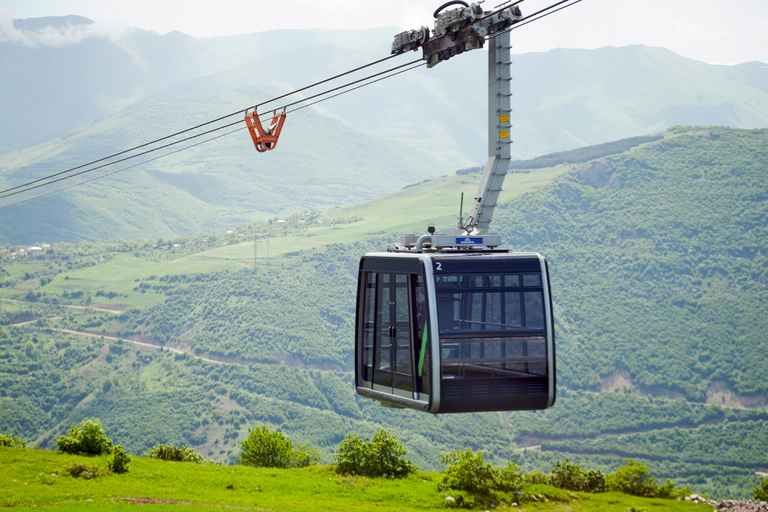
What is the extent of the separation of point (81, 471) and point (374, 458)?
13349 mm

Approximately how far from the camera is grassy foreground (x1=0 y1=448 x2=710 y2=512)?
72.3 ft

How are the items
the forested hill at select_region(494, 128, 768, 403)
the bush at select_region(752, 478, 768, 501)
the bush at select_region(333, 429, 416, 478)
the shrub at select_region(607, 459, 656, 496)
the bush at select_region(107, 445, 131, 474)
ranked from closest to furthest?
the bush at select_region(107, 445, 131, 474) → the bush at select_region(333, 429, 416, 478) → the bush at select_region(752, 478, 768, 501) → the shrub at select_region(607, 459, 656, 496) → the forested hill at select_region(494, 128, 768, 403)

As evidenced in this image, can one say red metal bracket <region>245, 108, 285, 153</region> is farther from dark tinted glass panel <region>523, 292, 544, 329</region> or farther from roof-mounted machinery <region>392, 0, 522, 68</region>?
dark tinted glass panel <region>523, 292, 544, 329</region>

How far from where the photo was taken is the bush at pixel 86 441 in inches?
1100

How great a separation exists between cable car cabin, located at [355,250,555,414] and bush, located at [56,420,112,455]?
2259cm

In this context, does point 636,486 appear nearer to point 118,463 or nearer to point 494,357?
point 118,463

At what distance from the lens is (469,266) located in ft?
31.4

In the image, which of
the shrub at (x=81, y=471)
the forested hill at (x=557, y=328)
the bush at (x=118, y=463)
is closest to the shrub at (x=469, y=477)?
the bush at (x=118, y=463)

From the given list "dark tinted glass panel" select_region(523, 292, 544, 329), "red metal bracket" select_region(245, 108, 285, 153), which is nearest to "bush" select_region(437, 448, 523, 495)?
"red metal bracket" select_region(245, 108, 285, 153)

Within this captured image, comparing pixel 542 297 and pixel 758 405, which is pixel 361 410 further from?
pixel 542 297

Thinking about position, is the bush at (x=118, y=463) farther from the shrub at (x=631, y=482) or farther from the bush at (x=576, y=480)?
the shrub at (x=631, y=482)

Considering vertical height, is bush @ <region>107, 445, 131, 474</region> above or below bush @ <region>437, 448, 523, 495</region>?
above

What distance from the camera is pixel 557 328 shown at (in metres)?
136

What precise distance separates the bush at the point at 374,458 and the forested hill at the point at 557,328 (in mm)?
77754
